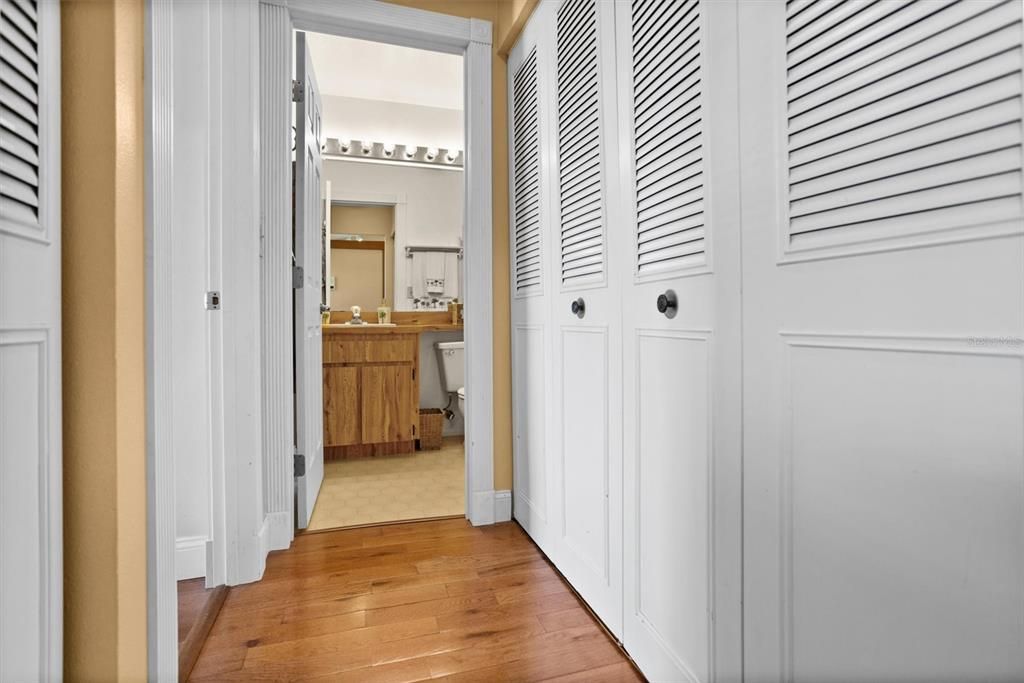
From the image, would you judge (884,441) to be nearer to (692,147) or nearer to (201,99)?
(692,147)

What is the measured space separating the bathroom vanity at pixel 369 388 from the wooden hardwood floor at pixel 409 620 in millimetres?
1112

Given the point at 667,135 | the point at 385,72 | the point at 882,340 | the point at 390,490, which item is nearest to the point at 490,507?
the point at 390,490

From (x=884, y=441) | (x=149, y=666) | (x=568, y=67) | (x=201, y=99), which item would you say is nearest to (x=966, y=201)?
(x=884, y=441)

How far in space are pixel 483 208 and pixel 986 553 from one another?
1.80 m

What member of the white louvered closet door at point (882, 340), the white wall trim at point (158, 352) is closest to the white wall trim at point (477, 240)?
the white wall trim at point (158, 352)

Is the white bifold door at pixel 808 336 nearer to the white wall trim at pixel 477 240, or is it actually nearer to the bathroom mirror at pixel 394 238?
the white wall trim at pixel 477 240

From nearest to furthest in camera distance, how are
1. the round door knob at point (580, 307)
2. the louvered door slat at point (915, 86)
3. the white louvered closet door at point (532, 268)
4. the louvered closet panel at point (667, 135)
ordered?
the louvered door slat at point (915, 86)
the louvered closet panel at point (667, 135)
the round door knob at point (580, 307)
the white louvered closet door at point (532, 268)

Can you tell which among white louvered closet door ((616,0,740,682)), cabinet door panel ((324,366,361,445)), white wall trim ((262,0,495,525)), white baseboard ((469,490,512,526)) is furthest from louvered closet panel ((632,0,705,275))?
cabinet door panel ((324,366,361,445))

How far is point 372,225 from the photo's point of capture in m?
3.54

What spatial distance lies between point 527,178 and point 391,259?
1945 mm

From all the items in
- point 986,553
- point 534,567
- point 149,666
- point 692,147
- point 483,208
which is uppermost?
point 483,208

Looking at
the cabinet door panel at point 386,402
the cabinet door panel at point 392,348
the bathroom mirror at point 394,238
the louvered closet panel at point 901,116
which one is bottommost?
the cabinet door panel at point 386,402

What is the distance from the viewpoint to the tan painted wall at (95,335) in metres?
0.73

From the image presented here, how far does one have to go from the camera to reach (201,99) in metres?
1.48
